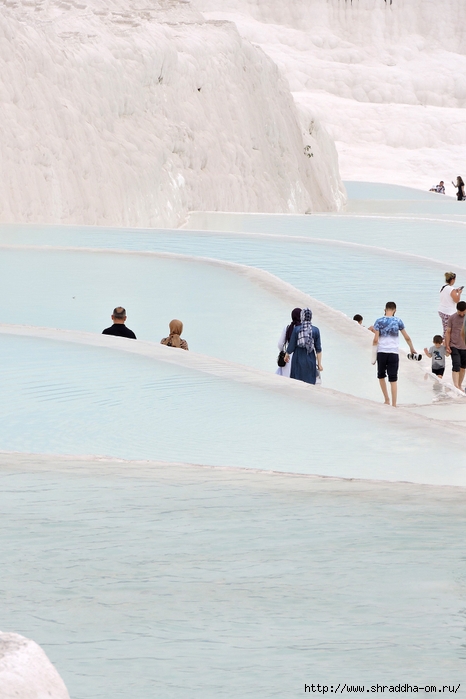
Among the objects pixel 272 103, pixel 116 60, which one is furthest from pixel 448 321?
pixel 272 103

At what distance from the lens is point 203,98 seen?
2353cm

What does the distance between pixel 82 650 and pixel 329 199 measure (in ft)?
85.3

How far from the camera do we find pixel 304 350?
902 centimetres

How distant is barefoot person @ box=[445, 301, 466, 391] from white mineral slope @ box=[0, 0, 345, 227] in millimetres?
8941

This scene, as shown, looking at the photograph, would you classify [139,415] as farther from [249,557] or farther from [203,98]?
[203,98]

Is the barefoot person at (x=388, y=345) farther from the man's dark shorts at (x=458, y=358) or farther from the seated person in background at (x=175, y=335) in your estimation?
the seated person in background at (x=175, y=335)

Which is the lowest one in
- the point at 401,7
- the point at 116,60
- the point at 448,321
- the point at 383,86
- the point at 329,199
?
the point at 448,321

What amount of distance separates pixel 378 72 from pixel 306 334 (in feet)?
203

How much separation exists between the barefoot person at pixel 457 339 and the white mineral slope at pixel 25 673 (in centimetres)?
903

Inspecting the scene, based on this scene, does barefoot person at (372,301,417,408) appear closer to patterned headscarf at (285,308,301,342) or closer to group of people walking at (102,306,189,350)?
patterned headscarf at (285,308,301,342)

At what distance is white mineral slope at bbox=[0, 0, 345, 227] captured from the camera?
1872cm

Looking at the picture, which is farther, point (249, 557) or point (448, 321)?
point (448, 321)

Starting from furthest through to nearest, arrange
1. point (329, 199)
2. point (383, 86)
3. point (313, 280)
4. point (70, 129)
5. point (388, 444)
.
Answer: point (383, 86) → point (329, 199) → point (70, 129) → point (313, 280) → point (388, 444)

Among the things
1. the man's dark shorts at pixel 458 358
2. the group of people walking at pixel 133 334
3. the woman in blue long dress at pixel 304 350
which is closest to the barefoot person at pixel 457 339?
the man's dark shorts at pixel 458 358
